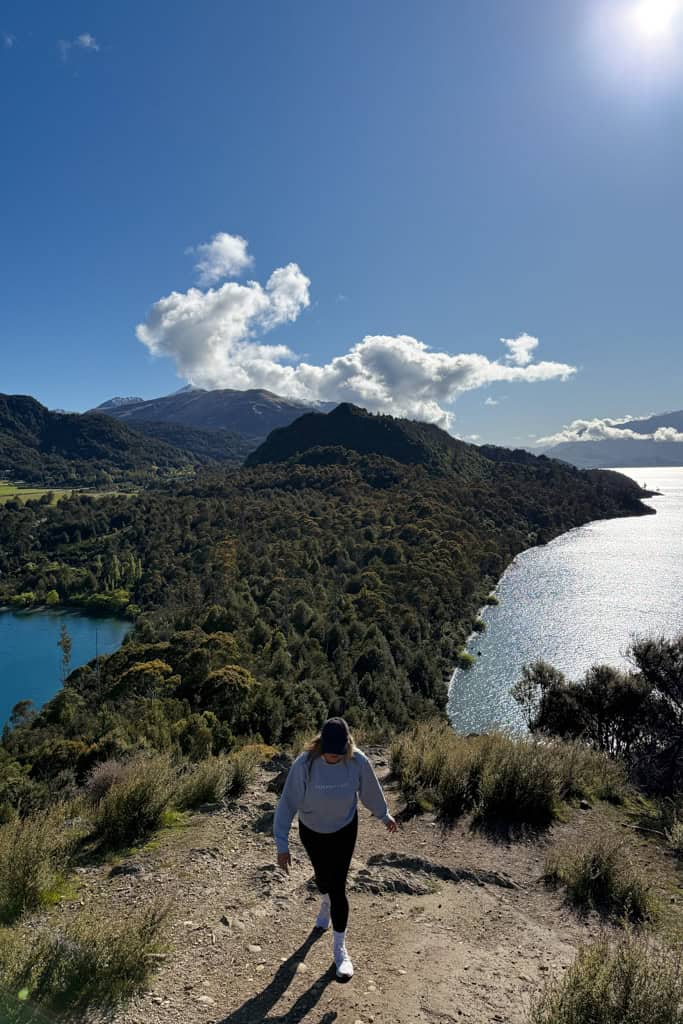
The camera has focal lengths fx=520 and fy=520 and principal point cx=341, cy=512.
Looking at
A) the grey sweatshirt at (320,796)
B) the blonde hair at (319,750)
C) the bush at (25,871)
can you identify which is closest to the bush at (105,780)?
the bush at (25,871)

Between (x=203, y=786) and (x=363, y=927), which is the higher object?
(x=363, y=927)

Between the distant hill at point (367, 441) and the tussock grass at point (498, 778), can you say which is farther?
the distant hill at point (367, 441)

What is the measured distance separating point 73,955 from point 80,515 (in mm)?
109515

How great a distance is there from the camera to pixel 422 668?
44.9 meters

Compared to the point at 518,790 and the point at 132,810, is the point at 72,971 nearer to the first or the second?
the point at 132,810

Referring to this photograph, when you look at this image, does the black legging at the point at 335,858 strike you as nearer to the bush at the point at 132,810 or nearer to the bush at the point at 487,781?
the bush at the point at 132,810

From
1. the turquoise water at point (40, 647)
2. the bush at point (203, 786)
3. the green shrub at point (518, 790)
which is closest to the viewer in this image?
the green shrub at point (518, 790)

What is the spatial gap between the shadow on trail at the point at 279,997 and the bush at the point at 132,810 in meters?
2.64

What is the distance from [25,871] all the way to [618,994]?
13.7 feet

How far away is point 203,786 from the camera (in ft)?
21.5

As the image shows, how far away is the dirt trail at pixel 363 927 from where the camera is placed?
3.16 metres

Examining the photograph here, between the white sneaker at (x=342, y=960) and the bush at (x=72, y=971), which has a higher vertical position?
the bush at (x=72, y=971)

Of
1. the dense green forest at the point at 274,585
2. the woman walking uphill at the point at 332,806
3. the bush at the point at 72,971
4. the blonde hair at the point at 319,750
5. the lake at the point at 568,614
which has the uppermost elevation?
the blonde hair at the point at 319,750

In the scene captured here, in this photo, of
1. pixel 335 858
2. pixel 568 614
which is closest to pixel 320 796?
pixel 335 858
